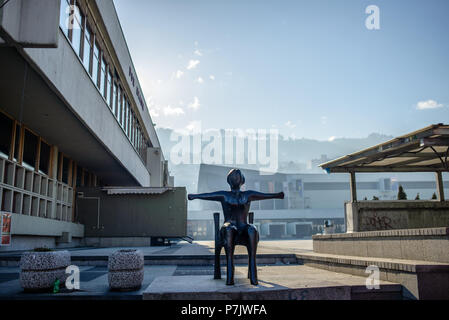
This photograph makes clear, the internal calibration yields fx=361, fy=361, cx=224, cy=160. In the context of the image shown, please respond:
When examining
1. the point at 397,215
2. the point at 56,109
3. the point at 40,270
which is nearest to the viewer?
the point at 40,270

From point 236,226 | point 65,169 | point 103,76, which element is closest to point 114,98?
point 103,76

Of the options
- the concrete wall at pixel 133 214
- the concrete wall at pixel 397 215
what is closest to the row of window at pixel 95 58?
the concrete wall at pixel 133 214

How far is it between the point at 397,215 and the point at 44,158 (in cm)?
→ 1283

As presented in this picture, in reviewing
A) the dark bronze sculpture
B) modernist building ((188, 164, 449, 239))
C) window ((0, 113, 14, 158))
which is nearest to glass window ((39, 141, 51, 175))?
window ((0, 113, 14, 158))

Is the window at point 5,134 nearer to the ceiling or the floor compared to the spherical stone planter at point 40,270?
nearer to the ceiling

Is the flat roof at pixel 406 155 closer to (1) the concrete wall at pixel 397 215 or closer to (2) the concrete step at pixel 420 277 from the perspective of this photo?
(1) the concrete wall at pixel 397 215

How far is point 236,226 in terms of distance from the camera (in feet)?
16.1

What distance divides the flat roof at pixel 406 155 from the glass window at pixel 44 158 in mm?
10556

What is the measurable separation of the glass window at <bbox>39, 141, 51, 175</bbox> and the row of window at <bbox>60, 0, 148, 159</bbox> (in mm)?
3038

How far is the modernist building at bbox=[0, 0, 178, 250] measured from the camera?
7.25 metres

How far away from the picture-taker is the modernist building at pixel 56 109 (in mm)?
7254

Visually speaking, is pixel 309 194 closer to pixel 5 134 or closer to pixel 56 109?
pixel 56 109
